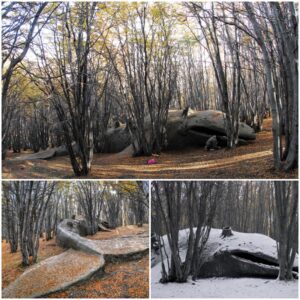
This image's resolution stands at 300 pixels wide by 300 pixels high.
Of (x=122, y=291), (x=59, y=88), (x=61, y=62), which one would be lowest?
(x=122, y=291)

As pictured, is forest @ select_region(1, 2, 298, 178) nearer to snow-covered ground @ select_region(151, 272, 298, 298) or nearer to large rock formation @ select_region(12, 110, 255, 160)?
large rock formation @ select_region(12, 110, 255, 160)

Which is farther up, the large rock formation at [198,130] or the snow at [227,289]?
the large rock formation at [198,130]

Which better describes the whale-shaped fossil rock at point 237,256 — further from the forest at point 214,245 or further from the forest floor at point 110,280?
the forest floor at point 110,280

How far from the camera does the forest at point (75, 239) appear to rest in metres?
3.10

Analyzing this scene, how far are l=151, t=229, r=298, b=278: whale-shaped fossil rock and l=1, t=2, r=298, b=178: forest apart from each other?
0.78 meters

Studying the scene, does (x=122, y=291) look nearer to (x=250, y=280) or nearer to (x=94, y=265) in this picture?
(x=94, y=265)

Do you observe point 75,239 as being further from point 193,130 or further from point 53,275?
point 193,130

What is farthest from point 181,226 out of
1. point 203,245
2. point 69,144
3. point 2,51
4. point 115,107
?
point 115,107

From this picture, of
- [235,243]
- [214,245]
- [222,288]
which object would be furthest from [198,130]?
[222,288]

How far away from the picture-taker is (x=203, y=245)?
135 inches

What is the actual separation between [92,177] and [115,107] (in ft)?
17.5

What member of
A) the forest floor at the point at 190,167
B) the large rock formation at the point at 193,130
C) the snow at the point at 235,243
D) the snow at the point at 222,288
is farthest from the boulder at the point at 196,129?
the snow at the point at 222,288

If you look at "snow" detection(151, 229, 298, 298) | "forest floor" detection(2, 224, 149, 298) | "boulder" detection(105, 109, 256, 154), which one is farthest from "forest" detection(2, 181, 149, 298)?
"boulder" detection(105, 109, 256, 154)

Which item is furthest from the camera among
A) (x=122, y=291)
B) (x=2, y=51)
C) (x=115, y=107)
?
(x=115, y=107)
